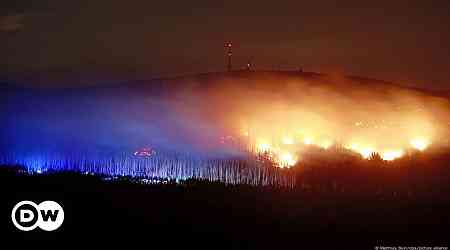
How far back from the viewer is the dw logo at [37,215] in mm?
8023

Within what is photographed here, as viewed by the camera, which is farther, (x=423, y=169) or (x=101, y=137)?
(x=101, y=137)

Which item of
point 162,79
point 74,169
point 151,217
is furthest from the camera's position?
point 162,79

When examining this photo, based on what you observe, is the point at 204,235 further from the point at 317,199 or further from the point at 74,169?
the point at 74,169

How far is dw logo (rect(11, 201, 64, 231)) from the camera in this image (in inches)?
316

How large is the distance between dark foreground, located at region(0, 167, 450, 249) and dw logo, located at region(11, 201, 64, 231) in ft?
0.40

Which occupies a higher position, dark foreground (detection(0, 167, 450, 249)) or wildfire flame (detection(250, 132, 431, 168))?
wildfire flame (detection(250, 132, 431, 168))

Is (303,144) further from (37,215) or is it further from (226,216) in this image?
(37,215)

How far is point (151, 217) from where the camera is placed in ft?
28.1

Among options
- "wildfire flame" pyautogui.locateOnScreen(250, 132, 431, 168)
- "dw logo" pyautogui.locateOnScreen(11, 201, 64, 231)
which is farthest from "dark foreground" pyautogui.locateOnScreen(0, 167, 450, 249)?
"wildfire flame" pyautogui.locateOnScreen(250, 132, 431, 168)

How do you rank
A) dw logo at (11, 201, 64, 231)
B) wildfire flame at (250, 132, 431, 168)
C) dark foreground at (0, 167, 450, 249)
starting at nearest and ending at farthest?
dark foreground at (0, 167, 450, 249), dw logo at (11, 201, 64, 231), wildfire flame at (250, 132, 431, 168)

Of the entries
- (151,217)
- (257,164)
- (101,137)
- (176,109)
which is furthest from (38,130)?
(151,217)

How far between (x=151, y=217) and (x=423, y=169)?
345 inches

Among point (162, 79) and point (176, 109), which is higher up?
point (162, 79)

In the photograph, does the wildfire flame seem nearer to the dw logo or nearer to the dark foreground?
the dark foreground
